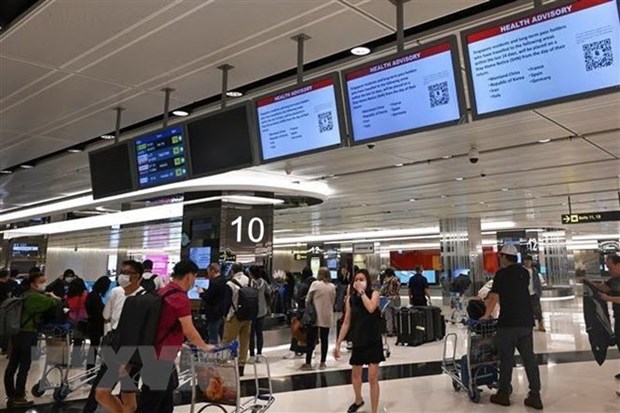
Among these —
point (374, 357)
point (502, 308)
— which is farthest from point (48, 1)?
point (502, 308)

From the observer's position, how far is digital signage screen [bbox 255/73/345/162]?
11.3 ft

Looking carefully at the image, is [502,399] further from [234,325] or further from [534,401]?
[234,325]

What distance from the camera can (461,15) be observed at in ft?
11.0

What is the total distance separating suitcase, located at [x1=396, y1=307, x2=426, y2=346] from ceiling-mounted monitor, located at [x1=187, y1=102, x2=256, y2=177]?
22.3 feet

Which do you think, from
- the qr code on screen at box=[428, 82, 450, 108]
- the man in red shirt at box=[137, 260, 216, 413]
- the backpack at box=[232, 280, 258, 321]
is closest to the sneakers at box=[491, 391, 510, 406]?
A: the backpack at box=[232, 280, 258, 321]

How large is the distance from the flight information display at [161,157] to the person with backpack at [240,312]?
106 inches

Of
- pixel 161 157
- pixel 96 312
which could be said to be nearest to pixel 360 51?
pixel 161 157

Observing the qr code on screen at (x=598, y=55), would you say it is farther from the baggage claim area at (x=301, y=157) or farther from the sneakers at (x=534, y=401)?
the sneakers at (x=534, y=401)

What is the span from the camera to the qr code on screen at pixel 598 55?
238 cm

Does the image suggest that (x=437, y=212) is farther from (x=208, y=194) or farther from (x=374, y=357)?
(x=374, y=357)

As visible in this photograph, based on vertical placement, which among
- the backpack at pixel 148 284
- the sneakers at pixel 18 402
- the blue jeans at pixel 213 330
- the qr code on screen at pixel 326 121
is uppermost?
the qr code on screen at pixel 326 121

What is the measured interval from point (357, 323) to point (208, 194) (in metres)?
6.44

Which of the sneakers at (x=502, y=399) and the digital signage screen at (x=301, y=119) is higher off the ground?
the digital signage screen at (x=301, y=119)

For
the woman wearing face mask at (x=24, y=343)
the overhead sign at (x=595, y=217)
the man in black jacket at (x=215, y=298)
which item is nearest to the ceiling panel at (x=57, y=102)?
the woman wearing face mask at (x=24, y=343)
